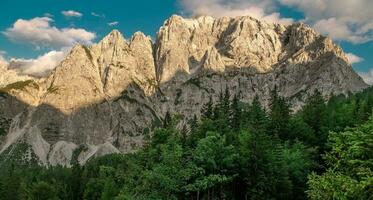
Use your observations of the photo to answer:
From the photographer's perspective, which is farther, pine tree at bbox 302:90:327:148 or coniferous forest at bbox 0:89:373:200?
pine tree at bbox 302:90:327:148

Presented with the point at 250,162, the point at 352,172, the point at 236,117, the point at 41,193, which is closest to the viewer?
the point at 352,172

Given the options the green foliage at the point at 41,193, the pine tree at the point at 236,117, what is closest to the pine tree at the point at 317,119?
the pine tree at the point at 236,117

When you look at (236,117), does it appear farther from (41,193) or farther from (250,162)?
(41,193)

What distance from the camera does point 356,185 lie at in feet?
51.9

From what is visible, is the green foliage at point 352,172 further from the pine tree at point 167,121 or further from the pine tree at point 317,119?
the pine tree at point 317,119

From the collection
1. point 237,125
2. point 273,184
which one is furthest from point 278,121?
point 273,184

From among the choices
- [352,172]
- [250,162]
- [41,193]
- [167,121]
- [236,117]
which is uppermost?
[236,117]

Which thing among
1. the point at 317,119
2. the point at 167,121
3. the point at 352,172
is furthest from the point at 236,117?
the point at 352,172

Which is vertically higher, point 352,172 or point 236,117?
point 236,117

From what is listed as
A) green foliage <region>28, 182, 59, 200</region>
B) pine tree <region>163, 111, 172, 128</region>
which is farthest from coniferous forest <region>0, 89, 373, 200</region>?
green foliage <region>28, 182, 59, 200</region>

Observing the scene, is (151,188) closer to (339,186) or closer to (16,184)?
(339,186)

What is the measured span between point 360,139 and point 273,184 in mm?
29488

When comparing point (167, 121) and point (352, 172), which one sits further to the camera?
point (167, 121)

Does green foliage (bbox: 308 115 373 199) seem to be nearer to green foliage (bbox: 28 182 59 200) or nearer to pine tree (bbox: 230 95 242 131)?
pine tree (bbox: 230 95 242 131)
